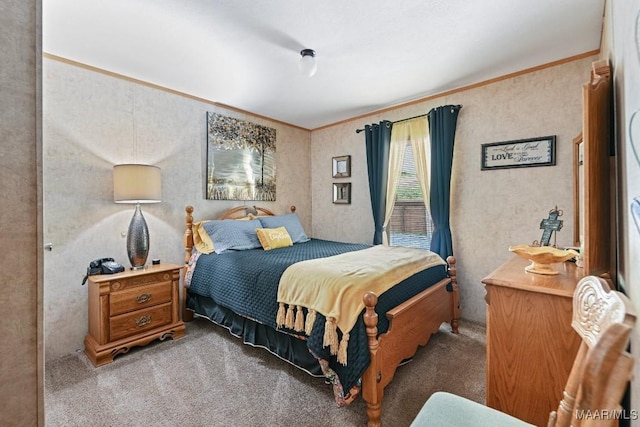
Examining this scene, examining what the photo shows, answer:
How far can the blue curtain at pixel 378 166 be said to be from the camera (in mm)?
3676

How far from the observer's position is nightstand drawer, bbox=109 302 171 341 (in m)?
2.36

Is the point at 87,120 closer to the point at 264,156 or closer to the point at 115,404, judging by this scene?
the point at 264,156

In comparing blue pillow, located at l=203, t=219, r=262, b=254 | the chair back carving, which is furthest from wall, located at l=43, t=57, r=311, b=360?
the chair back carving

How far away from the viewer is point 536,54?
2449 mm

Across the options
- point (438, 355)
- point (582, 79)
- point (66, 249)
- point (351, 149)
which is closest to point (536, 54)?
point (582, 79)

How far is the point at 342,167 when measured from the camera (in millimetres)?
4234

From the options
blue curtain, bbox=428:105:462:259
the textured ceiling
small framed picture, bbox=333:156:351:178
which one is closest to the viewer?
the textured ceiling

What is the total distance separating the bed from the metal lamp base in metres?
0.53

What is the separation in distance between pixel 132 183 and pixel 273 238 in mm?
1431

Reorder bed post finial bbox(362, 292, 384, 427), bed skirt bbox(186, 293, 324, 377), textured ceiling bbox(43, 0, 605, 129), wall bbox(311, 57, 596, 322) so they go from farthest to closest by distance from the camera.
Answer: wall bbox(311, 57, 596, 322) < bed skirt bbox(186, 293, 324, 377) < textured ceiling bbox(43, 0, 605, 129) < bed post finial bbox(362, 292, 384, 427)

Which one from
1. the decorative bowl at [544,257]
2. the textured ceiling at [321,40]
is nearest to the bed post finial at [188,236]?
the textured ceiling at [321,40]

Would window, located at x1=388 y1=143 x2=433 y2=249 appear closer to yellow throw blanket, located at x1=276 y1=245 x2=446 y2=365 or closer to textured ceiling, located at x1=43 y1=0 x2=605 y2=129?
textured ceiling, located at x1=43 y1=0 x2=605 y2=129

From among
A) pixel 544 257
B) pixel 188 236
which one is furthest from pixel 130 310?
pixel 544 257

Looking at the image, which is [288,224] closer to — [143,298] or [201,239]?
[201,239]
